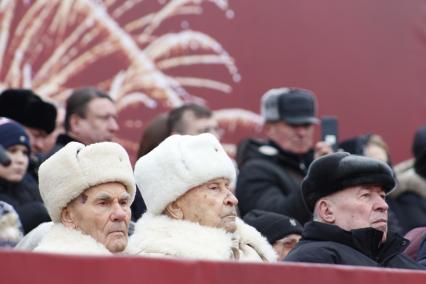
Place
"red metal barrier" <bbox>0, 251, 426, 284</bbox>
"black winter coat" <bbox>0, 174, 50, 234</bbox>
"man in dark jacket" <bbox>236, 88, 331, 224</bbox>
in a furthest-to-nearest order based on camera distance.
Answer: "man in dark jacket" <bbox>236, 88, 331, 224</bbox>, "black winter coat" <bbox>0, 174, 50, 234</bbox>, "red metal barrier" <bbox>0, 251, 426, 284</bbox>

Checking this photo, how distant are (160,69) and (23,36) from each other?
3.59ft

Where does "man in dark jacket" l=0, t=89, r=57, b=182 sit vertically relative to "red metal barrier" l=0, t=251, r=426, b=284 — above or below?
below

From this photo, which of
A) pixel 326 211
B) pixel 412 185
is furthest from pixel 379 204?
pixel 412 185

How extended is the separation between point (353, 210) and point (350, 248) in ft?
0.71

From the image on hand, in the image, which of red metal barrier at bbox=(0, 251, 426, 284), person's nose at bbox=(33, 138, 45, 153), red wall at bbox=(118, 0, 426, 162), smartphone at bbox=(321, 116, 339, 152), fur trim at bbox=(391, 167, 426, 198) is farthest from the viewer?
red wall at bbox=(118, 0, 426, 162)

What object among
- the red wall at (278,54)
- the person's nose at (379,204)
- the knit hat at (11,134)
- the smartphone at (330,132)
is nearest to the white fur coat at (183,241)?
the person's nose at (379,204)

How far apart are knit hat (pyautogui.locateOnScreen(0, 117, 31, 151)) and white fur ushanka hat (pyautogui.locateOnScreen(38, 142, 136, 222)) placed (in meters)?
1.81

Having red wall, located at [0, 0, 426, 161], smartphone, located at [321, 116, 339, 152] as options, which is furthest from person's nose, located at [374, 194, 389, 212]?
red wall, located at [0, 0, 426, 161]

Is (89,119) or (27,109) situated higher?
(27,109)

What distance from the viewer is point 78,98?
818cm

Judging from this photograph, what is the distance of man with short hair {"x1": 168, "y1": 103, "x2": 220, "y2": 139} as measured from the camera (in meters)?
8.32

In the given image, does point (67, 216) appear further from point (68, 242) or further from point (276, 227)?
point (276, 227)

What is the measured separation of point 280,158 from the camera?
8445 millimetres

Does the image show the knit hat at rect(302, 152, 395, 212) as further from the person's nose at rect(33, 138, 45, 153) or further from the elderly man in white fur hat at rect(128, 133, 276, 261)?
the person's nose at rect(33, 138, 45, 153)
